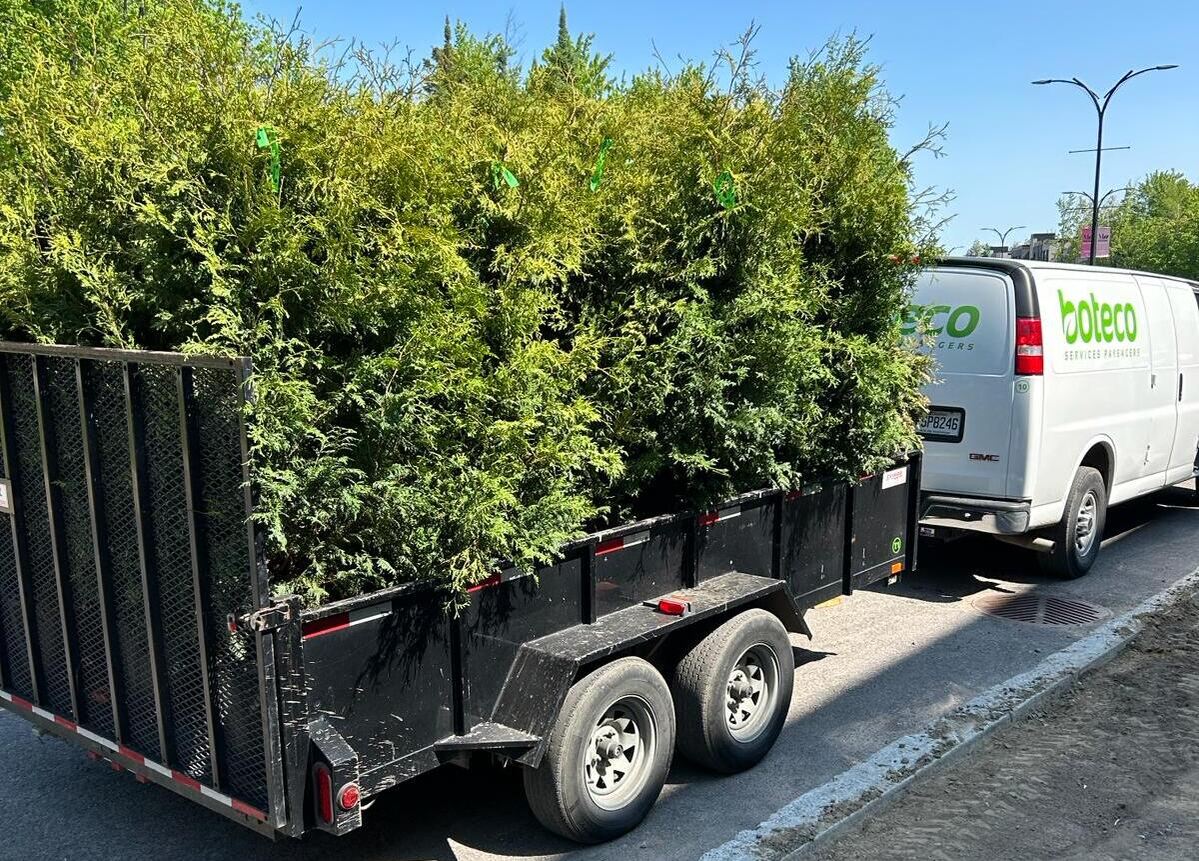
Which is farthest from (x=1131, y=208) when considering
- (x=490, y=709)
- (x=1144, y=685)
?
(x=490, y=709)

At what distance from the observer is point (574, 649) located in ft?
12.1

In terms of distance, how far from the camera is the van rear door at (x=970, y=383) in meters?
6.87

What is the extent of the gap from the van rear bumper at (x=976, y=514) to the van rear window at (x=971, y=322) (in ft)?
3.10

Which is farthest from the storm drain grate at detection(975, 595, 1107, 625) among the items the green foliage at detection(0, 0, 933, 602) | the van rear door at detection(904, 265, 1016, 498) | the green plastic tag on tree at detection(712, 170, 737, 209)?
the green plastic tag on tree at detection(712, 170, 737, 209)

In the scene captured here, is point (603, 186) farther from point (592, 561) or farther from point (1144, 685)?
point (1144, 685)

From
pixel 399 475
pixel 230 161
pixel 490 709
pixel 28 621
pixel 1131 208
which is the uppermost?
pixel 1131 208

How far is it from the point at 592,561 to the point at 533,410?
0.72m

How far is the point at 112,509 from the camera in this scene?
335 cm

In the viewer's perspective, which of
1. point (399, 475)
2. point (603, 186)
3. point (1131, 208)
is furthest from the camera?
point (1131, 208)


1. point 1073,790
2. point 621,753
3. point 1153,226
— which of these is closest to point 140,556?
point 621,753

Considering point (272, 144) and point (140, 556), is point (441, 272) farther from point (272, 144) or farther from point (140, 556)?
point (140, 556)

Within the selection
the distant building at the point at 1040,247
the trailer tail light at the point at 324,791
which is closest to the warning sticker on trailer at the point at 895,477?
the trailer tail light at the point at 324,791

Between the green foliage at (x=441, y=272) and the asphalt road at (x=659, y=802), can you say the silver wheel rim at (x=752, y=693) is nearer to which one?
the asphalt road at (x=659, y=802)

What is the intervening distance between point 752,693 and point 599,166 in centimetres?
259
